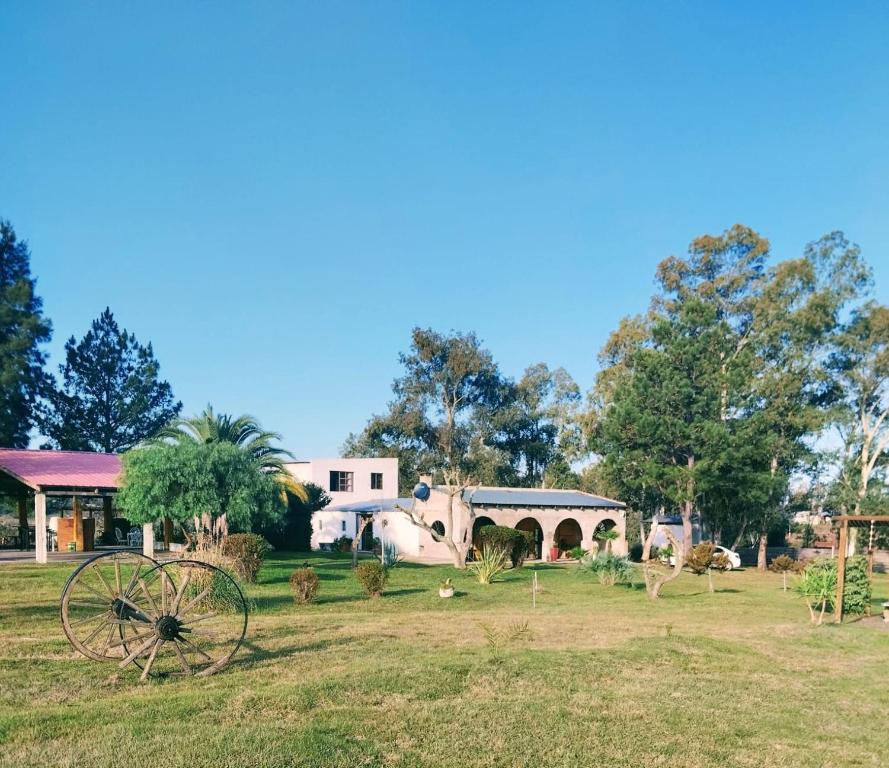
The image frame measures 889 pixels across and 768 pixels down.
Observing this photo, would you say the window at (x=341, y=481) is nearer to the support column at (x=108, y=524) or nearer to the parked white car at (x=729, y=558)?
the support column at (x=108, y=524)

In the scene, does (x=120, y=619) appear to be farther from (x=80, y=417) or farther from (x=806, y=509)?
(x=80, y=417)

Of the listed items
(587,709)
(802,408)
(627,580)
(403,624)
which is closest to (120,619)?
(587,709)

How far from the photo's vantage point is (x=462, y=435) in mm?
60781

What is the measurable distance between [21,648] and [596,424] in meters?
41.2

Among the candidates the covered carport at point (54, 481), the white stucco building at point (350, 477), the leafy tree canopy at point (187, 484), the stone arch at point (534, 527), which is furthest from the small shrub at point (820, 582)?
the white stucco building at point (350, 477)

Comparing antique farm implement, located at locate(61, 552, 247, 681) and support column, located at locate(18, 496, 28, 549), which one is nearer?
antique farm implement, located at locate(61, 552, 247, 681)

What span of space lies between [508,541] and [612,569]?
6.66 metres

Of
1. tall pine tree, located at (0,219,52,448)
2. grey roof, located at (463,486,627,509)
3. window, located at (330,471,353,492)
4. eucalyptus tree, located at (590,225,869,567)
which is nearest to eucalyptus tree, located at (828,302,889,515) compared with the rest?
eucalyptus tree, located at (590,225,869,567)

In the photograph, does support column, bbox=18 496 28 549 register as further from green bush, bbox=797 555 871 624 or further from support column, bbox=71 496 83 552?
green bush, bbox=797 555 871 624

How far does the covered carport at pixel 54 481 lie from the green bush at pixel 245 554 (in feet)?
18.4

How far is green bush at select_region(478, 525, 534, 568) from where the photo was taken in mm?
30484

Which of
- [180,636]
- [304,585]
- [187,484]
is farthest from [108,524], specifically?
[180,636]

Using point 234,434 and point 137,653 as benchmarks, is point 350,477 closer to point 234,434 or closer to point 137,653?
point 234,434

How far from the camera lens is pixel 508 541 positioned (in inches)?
1208
